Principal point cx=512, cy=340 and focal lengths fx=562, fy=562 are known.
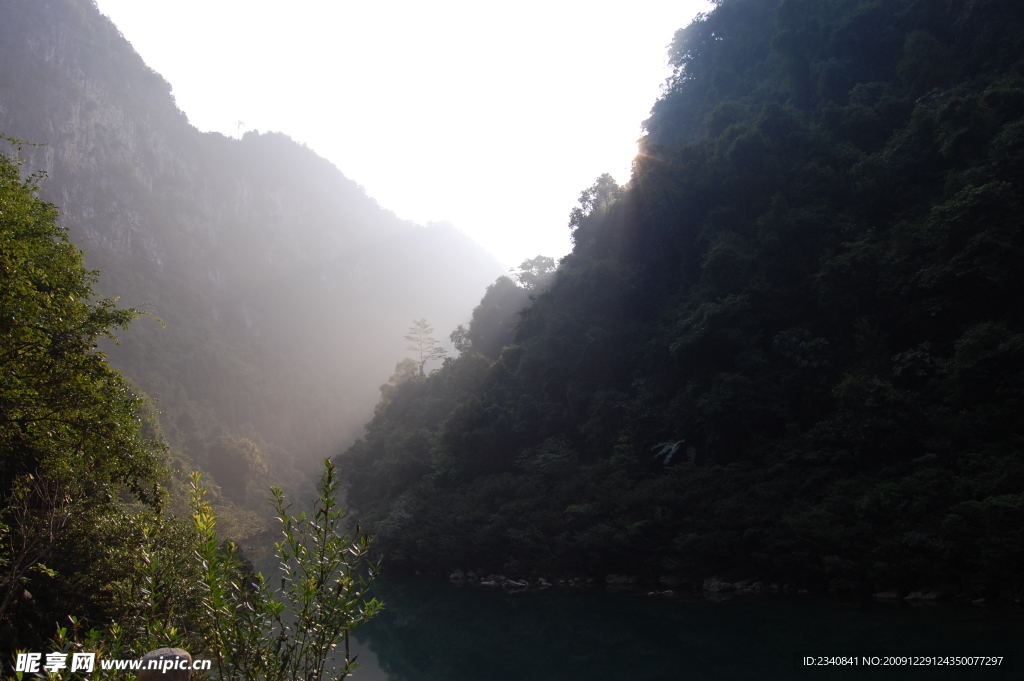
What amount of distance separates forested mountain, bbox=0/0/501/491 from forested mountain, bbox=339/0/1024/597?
36.4 meters

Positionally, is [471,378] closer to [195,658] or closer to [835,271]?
[835,271]

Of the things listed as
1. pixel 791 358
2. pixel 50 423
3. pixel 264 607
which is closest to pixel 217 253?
pixel 791 358

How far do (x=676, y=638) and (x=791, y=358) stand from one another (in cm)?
1099

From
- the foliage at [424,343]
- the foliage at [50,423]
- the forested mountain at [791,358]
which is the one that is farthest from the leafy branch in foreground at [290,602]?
the foliage at [424,343]

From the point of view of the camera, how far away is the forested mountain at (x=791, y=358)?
41.2 ft

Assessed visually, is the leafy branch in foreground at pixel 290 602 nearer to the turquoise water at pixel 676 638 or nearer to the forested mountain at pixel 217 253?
the turquoise water at pixel 676 638

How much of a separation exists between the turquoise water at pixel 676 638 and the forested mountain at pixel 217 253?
141 ft

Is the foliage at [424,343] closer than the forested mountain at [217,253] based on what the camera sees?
Yes

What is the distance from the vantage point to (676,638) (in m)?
10.5

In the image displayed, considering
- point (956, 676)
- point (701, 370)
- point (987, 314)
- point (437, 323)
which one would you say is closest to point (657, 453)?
point (701, 370)

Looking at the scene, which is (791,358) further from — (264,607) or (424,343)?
(424,343)

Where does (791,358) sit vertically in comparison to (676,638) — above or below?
above

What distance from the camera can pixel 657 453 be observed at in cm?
1920

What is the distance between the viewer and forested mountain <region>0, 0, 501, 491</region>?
61.5m
